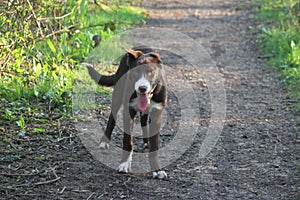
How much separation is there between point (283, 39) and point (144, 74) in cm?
630

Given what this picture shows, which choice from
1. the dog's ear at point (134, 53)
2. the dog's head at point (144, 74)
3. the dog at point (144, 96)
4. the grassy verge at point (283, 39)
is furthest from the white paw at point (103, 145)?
the grassy verge at point (283, 39)

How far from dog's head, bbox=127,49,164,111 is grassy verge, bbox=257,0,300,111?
9.41 ft

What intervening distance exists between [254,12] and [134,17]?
156 inches

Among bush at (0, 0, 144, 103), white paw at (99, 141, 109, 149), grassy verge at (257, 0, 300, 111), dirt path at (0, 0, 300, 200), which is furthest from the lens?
grassy verge at (257, 0, 300, 111)

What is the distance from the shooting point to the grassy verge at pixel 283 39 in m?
8.63

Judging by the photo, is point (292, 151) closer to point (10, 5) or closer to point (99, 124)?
point (99, 124)

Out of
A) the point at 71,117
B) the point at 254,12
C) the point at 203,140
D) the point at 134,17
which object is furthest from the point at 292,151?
the point at 254,12

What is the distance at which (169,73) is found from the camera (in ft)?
30.0

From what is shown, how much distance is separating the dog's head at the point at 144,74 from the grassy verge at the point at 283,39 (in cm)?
287

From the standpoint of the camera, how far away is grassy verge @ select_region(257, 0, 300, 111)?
863 centimetres

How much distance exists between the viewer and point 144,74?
480 cm

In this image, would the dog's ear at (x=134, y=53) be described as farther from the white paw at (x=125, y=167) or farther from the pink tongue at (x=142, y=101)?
the white paw at (x=125, y=167)

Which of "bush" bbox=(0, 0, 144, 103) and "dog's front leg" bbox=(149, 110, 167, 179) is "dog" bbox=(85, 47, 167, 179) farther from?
"bush" bbox=(0, 0, 144, 103)

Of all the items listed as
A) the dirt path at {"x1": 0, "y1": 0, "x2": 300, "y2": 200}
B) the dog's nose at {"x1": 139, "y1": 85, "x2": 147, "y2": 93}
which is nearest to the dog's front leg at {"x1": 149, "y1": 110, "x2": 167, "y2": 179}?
the dirt path at {"x1": 0, "y1": 0, "x2": 300, "y2": 200}
